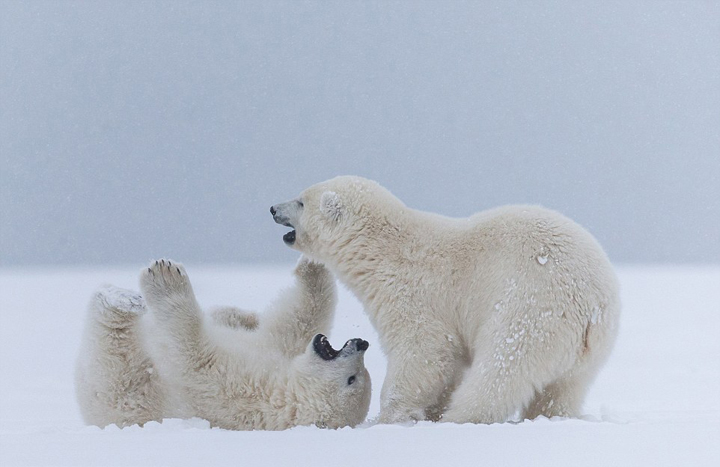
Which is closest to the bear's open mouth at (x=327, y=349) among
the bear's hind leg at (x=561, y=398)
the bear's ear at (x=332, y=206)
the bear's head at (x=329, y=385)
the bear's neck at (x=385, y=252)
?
the bear's head at (x=329, y=385)

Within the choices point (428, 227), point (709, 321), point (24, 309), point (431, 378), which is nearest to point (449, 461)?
point (431, 378)

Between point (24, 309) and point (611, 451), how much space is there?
13852mm

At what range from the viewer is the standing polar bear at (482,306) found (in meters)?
4.20

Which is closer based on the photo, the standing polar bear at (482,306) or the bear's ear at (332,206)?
the standing polar bear at (482,306)

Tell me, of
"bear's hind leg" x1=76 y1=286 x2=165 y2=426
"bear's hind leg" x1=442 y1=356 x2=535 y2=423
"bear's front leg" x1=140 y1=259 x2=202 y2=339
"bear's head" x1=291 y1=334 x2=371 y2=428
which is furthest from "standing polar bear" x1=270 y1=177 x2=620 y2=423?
"bear's hind leg" x1=76 y1=286 x2=165 y2=426

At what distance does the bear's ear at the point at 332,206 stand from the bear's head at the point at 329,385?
2.93 feet

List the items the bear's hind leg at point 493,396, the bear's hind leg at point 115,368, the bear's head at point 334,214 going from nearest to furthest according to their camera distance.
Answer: the bear's hind leg at point 493,396 < the bear's hind leg at point 115,368 < the bear's head at point 334,214

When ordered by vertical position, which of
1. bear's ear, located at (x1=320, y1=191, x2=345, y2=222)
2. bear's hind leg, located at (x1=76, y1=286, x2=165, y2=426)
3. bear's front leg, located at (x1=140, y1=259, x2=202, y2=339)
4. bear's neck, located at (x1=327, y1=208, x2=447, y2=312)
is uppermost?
bear's ear, located at (x1=320, y1=191, x2=345, y2=222)

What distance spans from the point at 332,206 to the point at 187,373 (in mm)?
1368

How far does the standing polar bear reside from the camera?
4.20 m

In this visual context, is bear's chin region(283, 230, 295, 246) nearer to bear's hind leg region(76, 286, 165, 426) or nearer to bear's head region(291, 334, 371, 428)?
bear's head region(291, 334, 371, 428)

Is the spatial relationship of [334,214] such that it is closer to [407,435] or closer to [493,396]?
[493,396]

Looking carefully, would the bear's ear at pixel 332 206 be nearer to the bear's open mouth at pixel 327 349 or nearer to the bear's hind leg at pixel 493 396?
the bear's open mouth at pixel 327 349

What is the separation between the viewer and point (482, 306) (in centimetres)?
444
